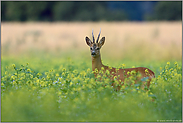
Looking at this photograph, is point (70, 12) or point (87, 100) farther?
point (70, 12)

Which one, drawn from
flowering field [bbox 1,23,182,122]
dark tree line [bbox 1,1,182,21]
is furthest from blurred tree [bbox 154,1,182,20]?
flowering field [bbox 1,23,182,122]

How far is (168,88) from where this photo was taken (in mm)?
4492

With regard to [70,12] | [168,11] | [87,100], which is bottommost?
[87,100]

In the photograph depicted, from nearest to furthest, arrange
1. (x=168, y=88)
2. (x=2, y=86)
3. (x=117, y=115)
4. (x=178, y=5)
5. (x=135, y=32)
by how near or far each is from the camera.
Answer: (x=117, y=115), (x=168, y=88), (x=2, y=86), (x=135, y=32), (x=178, y=5)

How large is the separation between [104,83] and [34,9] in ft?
89.8

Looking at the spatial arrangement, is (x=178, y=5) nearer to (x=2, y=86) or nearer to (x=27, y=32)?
(x=27, y=32)

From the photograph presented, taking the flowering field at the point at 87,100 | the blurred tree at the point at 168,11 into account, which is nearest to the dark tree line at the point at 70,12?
the blurred tree at the point at 168,11

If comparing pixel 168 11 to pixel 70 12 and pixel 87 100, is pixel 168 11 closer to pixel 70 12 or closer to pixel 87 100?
pixel 70 12

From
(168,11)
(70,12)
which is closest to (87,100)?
(70,12)

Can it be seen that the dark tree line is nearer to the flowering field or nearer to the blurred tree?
the blurred tree

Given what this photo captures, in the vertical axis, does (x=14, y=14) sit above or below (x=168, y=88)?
above

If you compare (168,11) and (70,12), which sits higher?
(70,12)

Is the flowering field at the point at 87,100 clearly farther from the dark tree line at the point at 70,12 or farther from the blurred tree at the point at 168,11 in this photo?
the blurred tree at the point at 168,11

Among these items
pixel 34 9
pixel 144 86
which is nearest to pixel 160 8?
pixel 34 9
